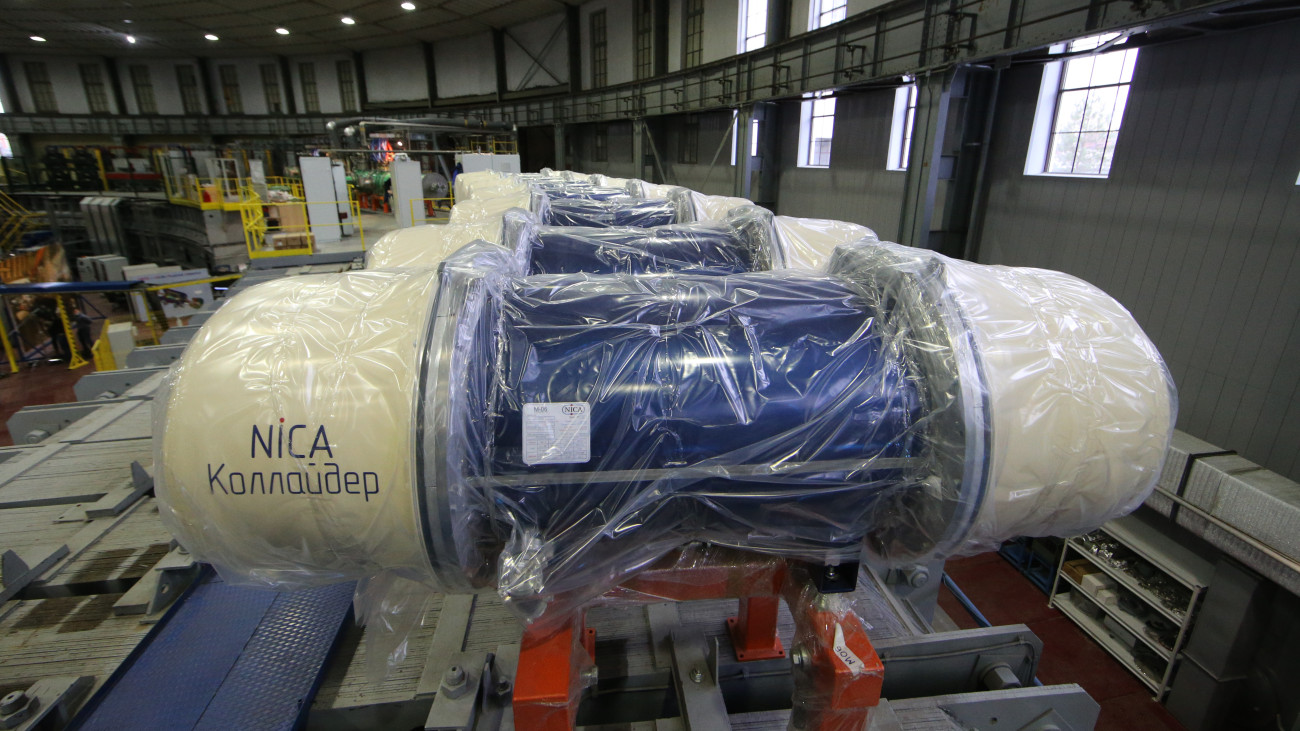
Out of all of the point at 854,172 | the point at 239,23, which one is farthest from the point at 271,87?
the point at 854,172

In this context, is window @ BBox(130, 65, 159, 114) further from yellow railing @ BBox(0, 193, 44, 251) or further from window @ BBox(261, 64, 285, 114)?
yellow railing @ BBox(0, 193, 44, 251)

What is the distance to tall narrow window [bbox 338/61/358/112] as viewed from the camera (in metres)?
25.1

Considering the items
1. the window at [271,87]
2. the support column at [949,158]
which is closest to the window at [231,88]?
the window at [271,87]

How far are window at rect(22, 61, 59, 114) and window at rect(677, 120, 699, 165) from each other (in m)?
29.1

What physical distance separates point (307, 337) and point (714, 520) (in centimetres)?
93

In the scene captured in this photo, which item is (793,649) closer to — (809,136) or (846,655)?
(846,655)

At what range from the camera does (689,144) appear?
1412cm

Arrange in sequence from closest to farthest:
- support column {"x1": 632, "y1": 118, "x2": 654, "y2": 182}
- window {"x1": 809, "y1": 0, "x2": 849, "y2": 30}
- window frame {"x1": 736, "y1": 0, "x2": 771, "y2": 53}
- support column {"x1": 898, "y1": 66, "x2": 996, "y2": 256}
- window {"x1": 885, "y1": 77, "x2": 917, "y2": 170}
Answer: support column {"x1": 898, "y1": 66, "x2": 996, "y2": 256}
window {"x1": 885, "y1": 77, "x2": 917, "y2": 170}
window {"x1": 809, "y1": 0, "x2": 849, "y2": 30}
window frame {"x1": 736, "y1": 0, "x2": 771, "y2": 53}
support column {"x1": 632, "y1": 118, "x2": 654, "y2": 182}

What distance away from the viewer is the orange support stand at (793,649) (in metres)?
1.23

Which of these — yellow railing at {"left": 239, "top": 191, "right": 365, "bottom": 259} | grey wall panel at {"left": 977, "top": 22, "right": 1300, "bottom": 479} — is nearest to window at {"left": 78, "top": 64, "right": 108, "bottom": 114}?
yellow railing at {"left": 239, "top": 191, "right": 365, "bottom": 259}

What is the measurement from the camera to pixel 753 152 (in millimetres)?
11016

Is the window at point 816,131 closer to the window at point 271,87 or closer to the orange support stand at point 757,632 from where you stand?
the orange support stand at point 757,632

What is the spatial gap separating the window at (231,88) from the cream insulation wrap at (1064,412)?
33.5 meters

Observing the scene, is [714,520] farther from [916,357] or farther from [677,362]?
[916,357]
